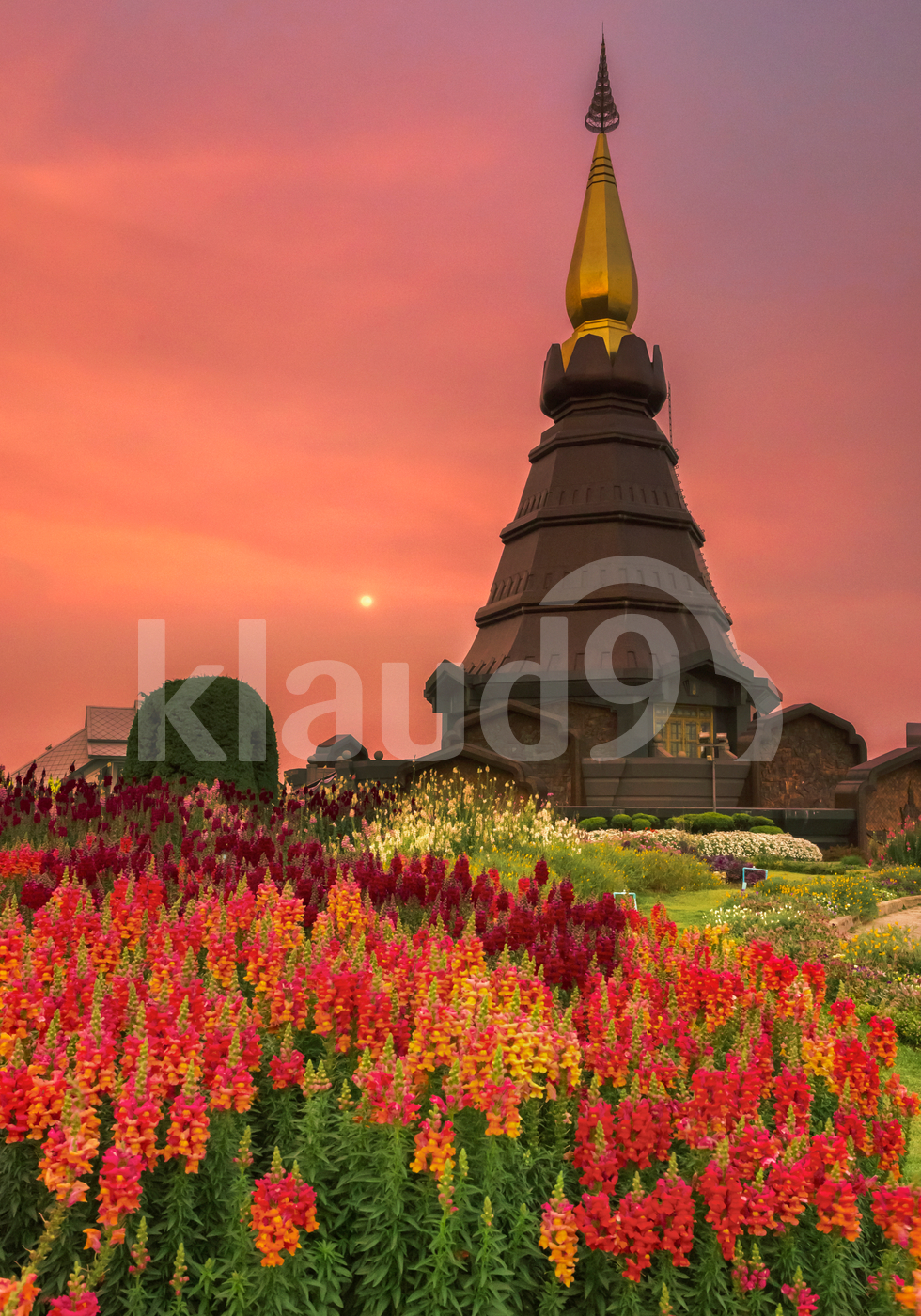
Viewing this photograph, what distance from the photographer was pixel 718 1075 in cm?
384

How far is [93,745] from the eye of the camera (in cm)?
3909

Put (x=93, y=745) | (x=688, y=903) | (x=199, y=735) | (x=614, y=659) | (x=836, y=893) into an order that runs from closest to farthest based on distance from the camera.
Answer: (x=836, y=893)
(x=688, y=903)
(x=199, y=735)
(x=614, y=659)
(x=93, y=745)

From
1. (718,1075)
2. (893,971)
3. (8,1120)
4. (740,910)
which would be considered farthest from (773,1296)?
(740,910)

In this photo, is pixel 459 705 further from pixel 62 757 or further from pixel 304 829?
pixel 62 757

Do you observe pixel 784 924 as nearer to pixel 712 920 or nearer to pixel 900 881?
pixel 712 920

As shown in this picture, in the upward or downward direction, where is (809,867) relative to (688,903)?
upward

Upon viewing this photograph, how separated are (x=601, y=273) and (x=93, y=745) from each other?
29.4m

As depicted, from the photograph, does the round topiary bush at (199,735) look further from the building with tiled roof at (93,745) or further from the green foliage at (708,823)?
the building with tiled roof at (93,745)

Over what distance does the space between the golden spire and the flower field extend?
104ft

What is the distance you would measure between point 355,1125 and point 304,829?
9.97 meters

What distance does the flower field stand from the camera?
3244 millimetres

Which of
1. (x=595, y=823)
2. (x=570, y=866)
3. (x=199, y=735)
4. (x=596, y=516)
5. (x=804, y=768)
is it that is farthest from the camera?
(x=596, y=516)

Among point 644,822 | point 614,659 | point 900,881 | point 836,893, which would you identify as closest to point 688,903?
point 836,893

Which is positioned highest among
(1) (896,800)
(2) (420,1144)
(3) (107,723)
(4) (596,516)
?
(4) (596,516)
